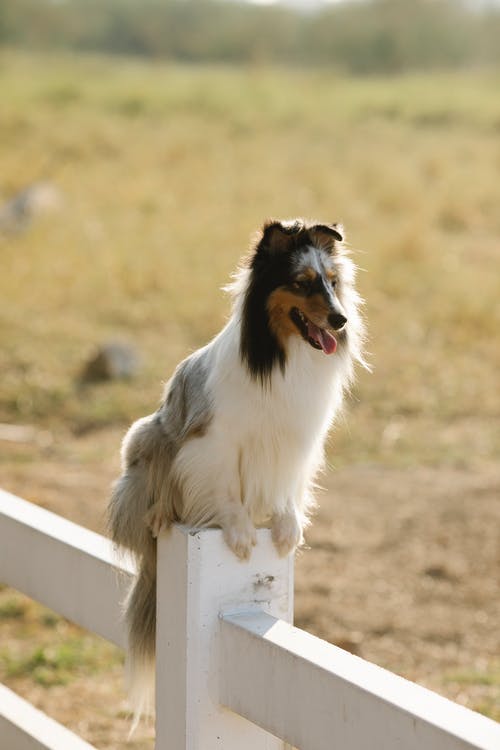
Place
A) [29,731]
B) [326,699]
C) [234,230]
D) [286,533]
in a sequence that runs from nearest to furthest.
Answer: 1. [326,699]
2. [286,533]
3. [29,731]
4. [234,230]

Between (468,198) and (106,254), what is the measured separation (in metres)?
4.89

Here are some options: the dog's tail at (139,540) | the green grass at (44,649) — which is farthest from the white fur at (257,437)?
the green grass at (44,649)

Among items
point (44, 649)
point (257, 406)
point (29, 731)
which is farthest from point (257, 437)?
point (44, 649)

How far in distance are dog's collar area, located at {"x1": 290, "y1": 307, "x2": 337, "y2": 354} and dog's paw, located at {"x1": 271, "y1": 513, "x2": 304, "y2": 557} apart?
370 millimetres

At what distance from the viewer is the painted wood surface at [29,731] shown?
2.62m

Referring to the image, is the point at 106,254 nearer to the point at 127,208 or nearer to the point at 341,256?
the point at 127,208

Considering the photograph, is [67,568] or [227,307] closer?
[67,568]

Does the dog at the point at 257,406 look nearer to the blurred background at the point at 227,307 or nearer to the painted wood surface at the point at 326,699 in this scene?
the painted wood surface at the point at 326,699

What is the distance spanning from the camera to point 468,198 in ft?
47.6

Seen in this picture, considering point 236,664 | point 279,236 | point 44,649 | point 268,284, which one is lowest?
point 44,649

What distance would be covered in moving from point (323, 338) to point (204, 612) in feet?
2.26

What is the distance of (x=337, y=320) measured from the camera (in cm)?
244

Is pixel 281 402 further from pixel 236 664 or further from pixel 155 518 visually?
pixel 236 664

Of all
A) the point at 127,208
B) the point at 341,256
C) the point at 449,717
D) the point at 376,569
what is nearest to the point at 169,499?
the point at 341,256
